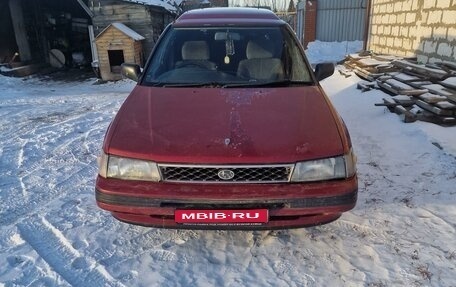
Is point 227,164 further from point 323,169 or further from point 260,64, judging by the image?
point 260,64

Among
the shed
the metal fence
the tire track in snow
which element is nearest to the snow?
the tire track in snow

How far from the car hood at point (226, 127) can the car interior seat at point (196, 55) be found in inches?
20.8

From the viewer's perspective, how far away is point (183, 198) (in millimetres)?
2303

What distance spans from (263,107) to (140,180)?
107 centimetres

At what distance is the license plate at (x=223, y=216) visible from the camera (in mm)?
2318

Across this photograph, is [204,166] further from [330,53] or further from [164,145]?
[330,53]

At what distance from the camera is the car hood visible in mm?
2328

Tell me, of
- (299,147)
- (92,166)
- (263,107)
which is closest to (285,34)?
(263,107)

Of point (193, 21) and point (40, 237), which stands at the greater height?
point (193, 21)

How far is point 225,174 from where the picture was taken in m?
2.32

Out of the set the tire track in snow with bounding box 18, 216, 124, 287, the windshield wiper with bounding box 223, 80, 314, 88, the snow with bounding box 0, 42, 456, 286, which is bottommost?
the snow with bounding box 0, 42, 456, 286

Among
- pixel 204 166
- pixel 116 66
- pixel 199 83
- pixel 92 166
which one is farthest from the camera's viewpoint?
pixel 116 66

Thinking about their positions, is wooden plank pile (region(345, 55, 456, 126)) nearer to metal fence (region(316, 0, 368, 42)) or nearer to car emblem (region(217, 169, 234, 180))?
car emblem (region(217, 169, 234, 180))

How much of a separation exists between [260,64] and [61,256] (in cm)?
234
